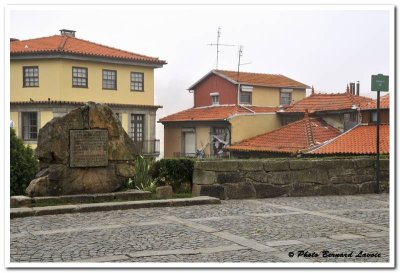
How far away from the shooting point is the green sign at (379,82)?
34.8ft

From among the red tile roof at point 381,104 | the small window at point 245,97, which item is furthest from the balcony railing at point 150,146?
the red tile roof at point 381,104

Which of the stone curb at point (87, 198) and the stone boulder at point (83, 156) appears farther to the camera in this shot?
the stone boulder at point (83, 156)

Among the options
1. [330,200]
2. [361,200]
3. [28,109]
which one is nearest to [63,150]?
[330,200]

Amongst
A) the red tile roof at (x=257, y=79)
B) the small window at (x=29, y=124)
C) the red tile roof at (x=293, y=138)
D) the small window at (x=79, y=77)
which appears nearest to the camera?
the red tile roof at (x=293, y=138)

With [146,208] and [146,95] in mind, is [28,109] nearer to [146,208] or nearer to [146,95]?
[146,95]

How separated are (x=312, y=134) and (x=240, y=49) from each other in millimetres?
7913

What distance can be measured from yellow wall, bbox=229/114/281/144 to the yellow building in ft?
18.5

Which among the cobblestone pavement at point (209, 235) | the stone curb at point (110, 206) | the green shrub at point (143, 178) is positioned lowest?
the cobblestone pavement at point (209, 235)

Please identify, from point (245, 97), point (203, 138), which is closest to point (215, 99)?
point (245, 97)

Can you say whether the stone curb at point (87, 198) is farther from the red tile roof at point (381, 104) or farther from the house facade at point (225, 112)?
the house facade at point (225, 112)

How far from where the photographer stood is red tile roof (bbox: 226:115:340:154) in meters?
25.8

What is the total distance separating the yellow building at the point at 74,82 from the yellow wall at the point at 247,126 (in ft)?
18.5

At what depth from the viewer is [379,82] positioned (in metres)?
10.6

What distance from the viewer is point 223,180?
1054 centimetres
